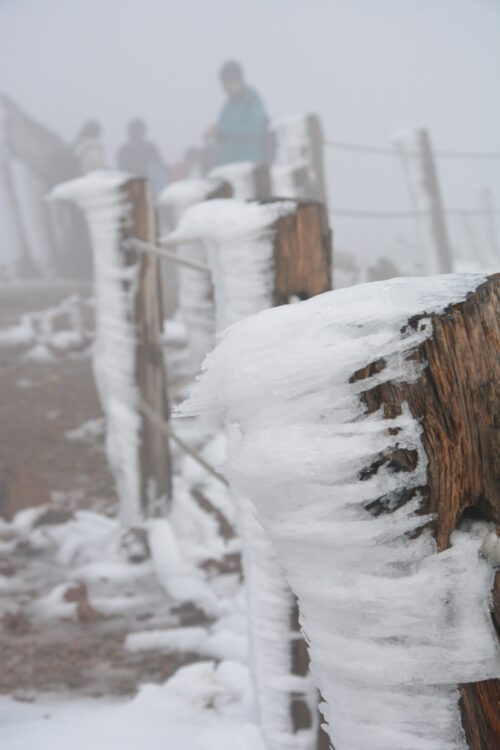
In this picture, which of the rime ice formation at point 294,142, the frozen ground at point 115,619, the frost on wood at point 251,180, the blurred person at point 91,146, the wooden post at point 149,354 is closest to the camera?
the frozen ground at point 115,619

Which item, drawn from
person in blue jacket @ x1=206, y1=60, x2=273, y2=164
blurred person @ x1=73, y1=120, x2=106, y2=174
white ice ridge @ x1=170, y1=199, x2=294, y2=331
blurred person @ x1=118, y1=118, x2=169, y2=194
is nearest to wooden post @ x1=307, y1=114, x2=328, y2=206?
person in blue jacket @ x1=206, y1=60, x2=273, y2=164

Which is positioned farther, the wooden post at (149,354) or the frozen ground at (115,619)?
the wooden post at (149,354)

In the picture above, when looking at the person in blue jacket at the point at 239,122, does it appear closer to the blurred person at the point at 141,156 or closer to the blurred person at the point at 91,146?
the blurred person at the point at 141,156

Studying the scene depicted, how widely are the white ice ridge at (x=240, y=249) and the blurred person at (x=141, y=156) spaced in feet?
35.0

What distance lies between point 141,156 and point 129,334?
9.67 metres

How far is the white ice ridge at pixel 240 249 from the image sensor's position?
1.57 meters

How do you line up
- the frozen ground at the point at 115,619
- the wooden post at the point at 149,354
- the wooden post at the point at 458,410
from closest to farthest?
the wooden post at the point at 458,410, the frozen ground at the point at 115,619, the wooden post at the point at 149,354

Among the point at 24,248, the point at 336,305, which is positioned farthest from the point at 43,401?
the point at 24,248

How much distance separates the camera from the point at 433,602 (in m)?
0.69

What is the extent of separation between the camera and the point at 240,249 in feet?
5.28

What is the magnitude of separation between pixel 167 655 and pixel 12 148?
1344cm

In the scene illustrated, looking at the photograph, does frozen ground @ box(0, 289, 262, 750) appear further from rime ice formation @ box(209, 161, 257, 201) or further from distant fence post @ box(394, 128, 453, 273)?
distant fence post @ box(394, 128, 453, 273)

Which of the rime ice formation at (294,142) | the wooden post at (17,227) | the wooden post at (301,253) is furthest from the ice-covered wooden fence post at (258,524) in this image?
the wooden post at (17,227)

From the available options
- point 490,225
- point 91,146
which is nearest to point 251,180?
point 490,225
